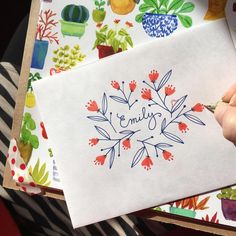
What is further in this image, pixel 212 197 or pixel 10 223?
pixel 10 223

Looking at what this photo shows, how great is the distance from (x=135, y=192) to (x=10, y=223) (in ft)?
0.92

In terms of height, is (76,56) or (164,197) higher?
(76,56)

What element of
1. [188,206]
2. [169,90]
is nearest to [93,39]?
[169,90]

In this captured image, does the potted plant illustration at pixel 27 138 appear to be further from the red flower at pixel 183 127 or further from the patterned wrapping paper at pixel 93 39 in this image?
the red flower at pixel 183 127

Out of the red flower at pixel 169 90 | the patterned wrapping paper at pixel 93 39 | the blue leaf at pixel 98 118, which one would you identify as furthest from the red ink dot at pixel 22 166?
the red flower at pixel 169 90

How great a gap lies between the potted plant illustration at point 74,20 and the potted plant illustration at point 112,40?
0.02 metres

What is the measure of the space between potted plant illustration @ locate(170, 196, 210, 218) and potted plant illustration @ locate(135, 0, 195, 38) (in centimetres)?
20

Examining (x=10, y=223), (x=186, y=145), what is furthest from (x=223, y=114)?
(x=10, y=223)

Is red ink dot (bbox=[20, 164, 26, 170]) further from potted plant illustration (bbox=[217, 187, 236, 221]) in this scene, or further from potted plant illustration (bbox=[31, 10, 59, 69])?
potted plant illustration (bbox=[217, 187, 236, 221])

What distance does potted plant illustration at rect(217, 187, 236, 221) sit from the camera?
51 cm

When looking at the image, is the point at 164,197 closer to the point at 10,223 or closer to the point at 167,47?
the point at 167,47

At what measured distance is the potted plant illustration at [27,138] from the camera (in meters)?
0.57

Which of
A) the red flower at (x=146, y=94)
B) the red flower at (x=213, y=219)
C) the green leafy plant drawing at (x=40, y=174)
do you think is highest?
the red flower at (x=146, y=94)

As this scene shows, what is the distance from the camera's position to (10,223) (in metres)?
0.72
